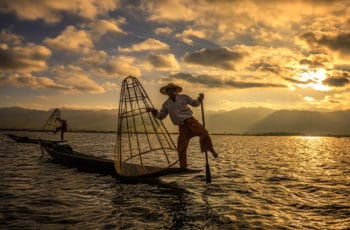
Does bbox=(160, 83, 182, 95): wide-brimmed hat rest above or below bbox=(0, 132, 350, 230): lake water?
above

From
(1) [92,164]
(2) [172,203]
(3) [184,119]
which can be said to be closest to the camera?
(2) [172,203]

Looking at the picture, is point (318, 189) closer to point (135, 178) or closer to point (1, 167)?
point (135, 178)

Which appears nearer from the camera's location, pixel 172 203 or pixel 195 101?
pixel 172 203

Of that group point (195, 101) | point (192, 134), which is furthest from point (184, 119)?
point (195, 101)

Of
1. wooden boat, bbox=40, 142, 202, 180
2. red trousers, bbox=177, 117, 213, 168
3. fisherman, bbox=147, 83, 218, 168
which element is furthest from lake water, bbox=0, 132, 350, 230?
fisherman, bbox=147, 83, 218, 168

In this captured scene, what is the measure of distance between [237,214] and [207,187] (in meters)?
4.78

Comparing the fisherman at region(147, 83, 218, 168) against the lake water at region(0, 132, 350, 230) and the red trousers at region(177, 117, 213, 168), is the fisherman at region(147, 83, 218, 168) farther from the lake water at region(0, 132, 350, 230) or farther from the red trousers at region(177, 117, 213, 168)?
the lake water at region(0, 132, 350, 230)

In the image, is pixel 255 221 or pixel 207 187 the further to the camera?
pixel 207 187

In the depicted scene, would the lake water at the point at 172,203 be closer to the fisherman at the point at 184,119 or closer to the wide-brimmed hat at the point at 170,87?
the fisherman at the point at 184,119

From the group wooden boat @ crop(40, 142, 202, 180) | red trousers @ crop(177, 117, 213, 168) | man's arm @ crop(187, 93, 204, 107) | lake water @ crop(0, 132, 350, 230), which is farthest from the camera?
wooden boat @ crop(40, 142, 202, 180)

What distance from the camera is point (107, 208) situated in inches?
440

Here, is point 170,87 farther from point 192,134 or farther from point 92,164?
point 92,164

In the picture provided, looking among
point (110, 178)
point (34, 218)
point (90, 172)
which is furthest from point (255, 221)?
point (90, 172)

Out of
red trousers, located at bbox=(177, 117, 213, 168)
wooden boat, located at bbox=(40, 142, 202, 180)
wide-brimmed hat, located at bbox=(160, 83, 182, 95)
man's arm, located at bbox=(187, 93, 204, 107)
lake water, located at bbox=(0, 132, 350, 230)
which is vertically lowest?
lake water, located at bbox=(0, 132, 350, 230)
